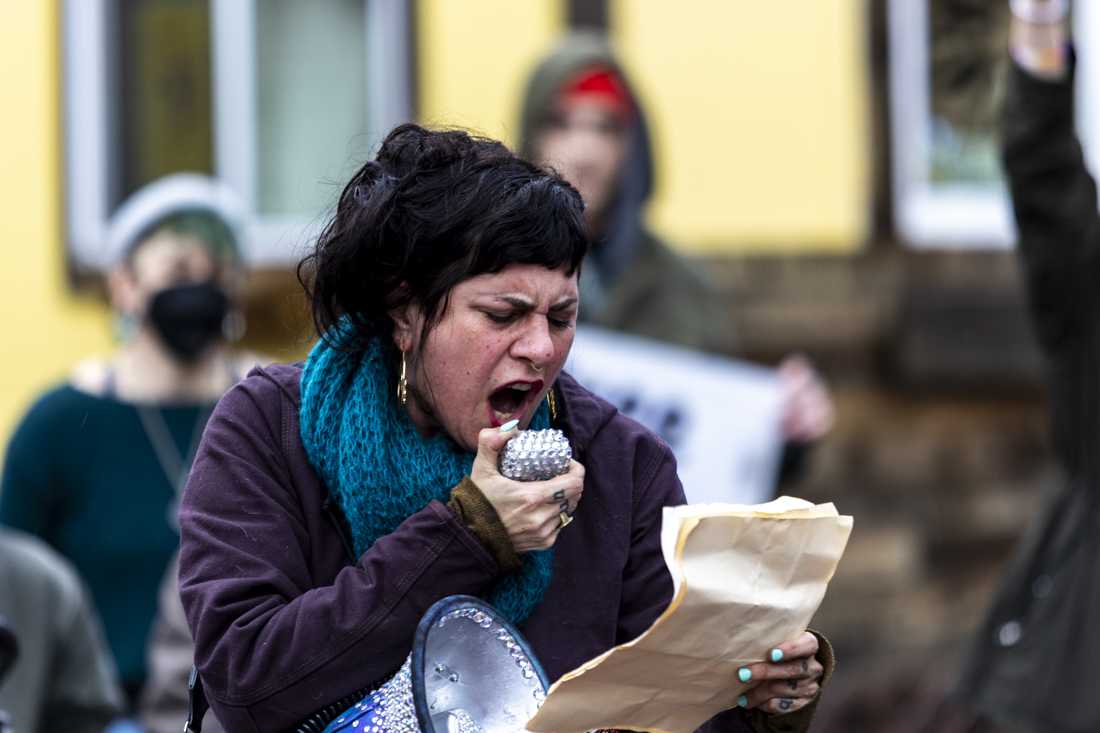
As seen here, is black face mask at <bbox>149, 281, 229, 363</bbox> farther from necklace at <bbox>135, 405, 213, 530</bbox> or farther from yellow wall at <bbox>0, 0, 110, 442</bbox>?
yellow wall at <bbox>0, 0, 110, 442</bbox>

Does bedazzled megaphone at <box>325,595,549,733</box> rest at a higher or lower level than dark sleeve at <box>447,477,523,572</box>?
lower

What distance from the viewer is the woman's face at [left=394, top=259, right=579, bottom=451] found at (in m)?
2.61

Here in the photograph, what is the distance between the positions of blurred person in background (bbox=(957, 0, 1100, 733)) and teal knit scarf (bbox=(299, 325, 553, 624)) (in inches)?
79.6

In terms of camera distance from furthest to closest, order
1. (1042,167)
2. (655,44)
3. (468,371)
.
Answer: (655,44) → (1042,167) → (468,371)

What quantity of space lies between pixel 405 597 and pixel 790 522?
45 centimetres

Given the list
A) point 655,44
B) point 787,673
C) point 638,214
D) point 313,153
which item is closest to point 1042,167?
point 638,214

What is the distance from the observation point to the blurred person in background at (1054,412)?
441cm

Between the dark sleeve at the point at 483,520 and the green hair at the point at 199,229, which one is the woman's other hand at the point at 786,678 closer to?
the dark sleeve at the point at 483,520

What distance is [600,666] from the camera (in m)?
2.45

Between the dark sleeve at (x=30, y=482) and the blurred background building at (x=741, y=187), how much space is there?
98.7 inches

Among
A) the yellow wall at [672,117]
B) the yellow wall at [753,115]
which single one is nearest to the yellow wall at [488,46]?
the yellow wall at [672,117]

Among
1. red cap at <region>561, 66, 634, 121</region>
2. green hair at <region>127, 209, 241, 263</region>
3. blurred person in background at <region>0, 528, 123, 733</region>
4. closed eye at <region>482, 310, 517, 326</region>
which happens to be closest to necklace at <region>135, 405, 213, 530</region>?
green hair at <region>127, 209, 241, 263</region>

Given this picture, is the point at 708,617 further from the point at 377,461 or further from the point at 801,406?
the point at 801,406

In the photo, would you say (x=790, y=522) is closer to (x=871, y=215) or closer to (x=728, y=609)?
(x=728, y=609)
